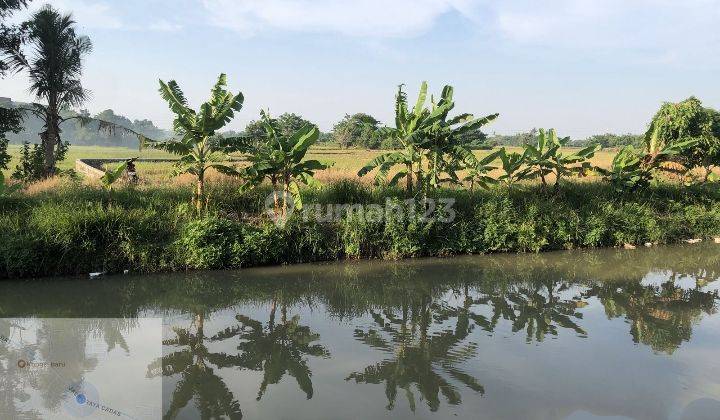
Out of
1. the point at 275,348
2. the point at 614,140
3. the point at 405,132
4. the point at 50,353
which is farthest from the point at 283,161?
the point at 614,140

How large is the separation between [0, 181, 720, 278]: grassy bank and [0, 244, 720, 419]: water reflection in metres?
0.52

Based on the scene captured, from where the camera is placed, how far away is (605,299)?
7.94m

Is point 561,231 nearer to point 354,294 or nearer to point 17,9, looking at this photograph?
point 354,294

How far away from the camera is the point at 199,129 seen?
9391 millimetres

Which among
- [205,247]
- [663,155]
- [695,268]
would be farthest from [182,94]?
[663,155]

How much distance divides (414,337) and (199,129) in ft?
19.5

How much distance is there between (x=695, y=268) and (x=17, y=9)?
1809 centimetres

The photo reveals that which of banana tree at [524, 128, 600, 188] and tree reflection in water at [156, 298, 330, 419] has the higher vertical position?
banana tree at [524, 128, 600, 188]

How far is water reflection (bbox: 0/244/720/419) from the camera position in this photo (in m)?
4.48

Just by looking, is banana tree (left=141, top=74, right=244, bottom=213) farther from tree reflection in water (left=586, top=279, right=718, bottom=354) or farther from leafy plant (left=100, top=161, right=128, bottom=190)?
tree reflection in water (left=586, top=279, right=718, bottom=354)

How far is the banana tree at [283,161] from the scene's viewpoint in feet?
32.3

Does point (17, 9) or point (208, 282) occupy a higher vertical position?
point (17, 9)

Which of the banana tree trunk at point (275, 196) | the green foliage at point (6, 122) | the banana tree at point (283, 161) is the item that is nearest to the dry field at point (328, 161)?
the banana tree at point (283, 161)

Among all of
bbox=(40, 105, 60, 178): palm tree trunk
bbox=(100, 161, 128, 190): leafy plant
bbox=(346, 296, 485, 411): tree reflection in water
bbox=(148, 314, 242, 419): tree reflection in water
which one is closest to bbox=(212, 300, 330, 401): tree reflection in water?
bbox=(148, 314, 242, 419): tree reflection in water
